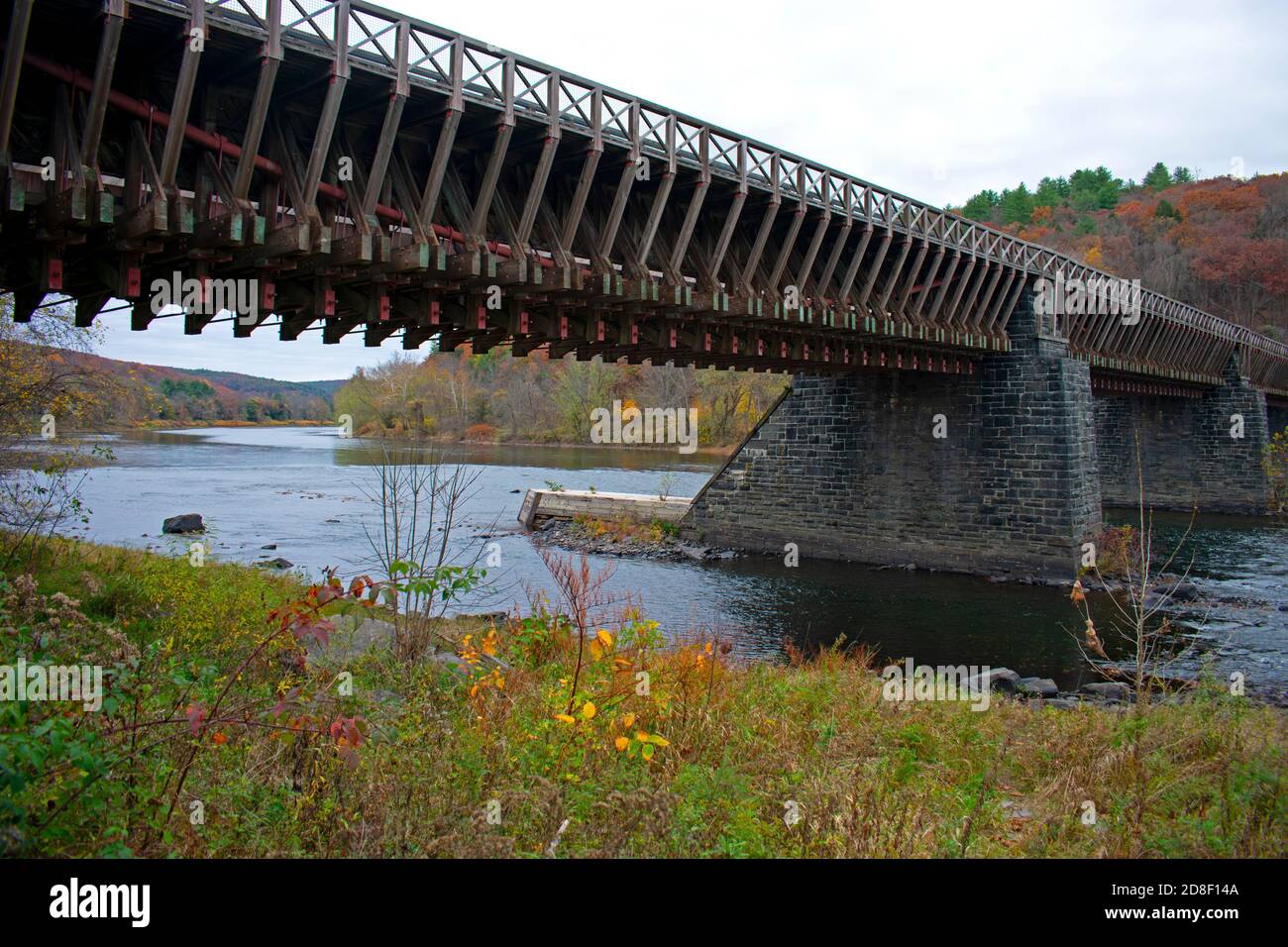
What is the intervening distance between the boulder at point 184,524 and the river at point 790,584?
569mm

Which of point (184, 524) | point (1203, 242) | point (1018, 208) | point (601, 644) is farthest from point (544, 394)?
point (601, 644)

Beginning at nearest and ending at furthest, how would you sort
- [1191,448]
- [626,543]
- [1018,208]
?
1. [626,543]
2. [1191,448]
3. [1018,208]

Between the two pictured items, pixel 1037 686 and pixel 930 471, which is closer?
pixel 1037 686

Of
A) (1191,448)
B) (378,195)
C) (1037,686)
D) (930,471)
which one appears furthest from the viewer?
(1191,448)

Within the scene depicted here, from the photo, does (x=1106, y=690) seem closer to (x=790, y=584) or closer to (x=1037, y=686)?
(x=1037, y=686)

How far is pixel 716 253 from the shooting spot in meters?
16.0

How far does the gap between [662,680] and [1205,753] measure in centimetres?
460

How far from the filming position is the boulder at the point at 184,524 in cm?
2512

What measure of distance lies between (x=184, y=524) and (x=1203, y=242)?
86223 mm

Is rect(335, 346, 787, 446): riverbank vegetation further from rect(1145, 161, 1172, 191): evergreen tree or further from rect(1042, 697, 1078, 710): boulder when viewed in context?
rect(1145, 161, 1172, 191): evergreen tree

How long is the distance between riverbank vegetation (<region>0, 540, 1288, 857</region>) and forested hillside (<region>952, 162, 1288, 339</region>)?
81137 mm

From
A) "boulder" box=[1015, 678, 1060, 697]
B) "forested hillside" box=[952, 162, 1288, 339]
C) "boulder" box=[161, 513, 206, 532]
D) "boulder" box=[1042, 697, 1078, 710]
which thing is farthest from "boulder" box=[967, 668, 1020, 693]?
"forested hillside" box=[952, 162, 1288, 339]

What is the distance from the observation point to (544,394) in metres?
84.6

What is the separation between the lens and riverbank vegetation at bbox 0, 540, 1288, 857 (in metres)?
4.54
